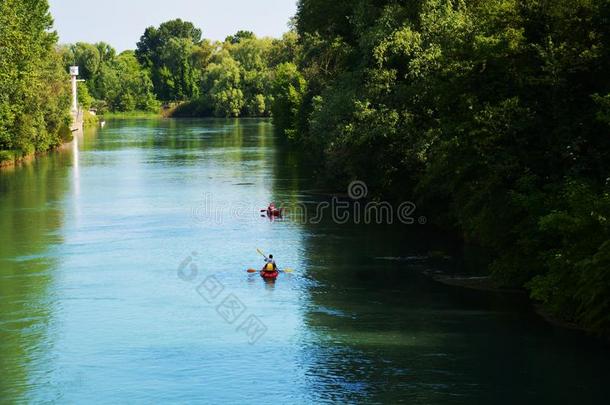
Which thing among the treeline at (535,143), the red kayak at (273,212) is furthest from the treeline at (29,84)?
the treeline at (535,143)

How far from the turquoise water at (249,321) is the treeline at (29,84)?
74.7 feet

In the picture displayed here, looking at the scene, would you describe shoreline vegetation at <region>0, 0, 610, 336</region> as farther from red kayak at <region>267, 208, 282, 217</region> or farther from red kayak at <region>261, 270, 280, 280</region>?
red kayak at <region>261, 270, 280, 280</region>

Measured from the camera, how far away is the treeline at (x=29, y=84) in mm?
79375

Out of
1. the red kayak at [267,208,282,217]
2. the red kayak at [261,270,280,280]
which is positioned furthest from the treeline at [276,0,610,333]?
the red kayak at [267,208,282,217]

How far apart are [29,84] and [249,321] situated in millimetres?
61738

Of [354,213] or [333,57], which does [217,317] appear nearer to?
[354,213]

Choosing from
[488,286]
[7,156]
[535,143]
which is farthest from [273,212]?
[7,156]

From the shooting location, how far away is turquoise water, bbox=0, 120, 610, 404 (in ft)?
91.4

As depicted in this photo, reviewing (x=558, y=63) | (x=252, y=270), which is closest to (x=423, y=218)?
(x=252, y=270)

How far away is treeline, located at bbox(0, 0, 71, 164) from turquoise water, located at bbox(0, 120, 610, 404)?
74.7 feet

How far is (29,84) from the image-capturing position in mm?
89562

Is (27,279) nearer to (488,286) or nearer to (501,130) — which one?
(488,286)

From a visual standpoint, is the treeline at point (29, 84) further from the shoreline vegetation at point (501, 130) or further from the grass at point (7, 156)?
the shoreline vegetation at point (501, 130)

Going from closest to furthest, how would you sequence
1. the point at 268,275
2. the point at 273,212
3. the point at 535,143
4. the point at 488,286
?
the point at 535,143, the point at 488,286, the point at 268,275, the point at 273,212
